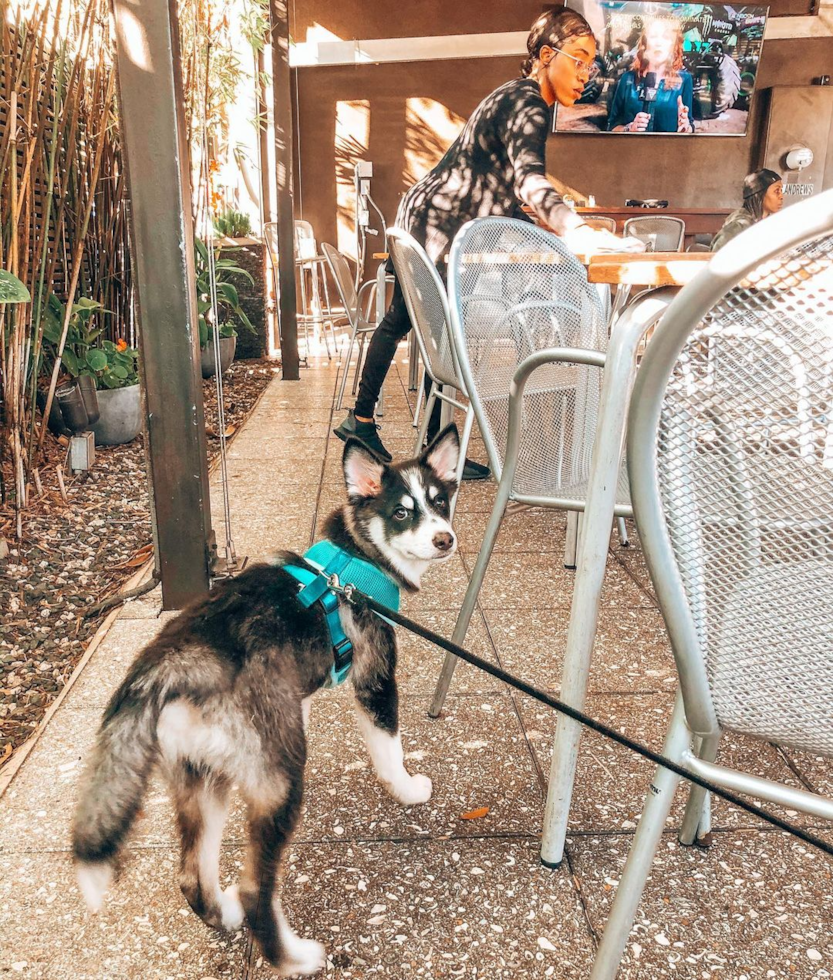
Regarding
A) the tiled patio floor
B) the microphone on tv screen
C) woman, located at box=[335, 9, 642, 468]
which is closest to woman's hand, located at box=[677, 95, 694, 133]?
the microphone on tv screen

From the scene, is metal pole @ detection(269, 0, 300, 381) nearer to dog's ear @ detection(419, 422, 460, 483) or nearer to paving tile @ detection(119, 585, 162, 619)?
paving tile @ detection(119, 585, 162, 619)

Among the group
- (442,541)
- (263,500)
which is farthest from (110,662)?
(263,500)

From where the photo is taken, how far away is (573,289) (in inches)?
71.3

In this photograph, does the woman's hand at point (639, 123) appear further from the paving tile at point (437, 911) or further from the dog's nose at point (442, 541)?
the paving tile at point (437, 911)

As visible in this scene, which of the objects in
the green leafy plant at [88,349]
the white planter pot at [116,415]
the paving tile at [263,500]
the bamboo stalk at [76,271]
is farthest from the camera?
the white planter pot at [116,415]

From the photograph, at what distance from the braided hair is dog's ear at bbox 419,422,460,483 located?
1.82 m

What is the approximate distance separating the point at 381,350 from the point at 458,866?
2.44m

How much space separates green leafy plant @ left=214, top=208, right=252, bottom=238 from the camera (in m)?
6.69

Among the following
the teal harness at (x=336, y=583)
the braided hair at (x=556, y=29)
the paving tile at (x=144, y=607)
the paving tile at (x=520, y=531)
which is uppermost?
the braided hair at (x=556, y=29)

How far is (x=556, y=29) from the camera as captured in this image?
2646 millimetres

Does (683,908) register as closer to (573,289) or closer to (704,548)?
(704,548)

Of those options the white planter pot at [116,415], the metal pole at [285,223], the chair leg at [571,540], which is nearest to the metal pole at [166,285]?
the chair leg at [571,540]

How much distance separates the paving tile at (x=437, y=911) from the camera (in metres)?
1.13

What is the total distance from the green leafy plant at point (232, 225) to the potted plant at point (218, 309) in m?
0.72
